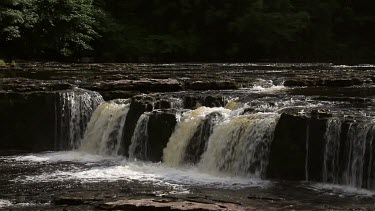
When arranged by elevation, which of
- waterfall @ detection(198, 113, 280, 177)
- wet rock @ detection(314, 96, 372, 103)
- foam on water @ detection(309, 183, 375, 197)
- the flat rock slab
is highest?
wet rock @ detection(314, 96, 372, 103)

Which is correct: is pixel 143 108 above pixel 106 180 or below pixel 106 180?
above

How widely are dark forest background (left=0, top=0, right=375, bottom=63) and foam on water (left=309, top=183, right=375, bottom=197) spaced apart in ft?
82.3

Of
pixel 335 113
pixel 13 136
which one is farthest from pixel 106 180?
pixel 13 136

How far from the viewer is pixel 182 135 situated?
52.1 feet

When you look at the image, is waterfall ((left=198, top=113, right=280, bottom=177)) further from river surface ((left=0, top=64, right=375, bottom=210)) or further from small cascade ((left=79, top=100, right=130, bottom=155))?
small cascade ((left=79, top=100, right=130, bottom=155))

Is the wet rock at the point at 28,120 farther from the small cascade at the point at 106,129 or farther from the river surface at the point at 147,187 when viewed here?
the river surface at the point at 147,187

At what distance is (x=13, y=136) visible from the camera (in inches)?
755

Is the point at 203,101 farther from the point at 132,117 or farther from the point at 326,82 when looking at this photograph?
the point at 326,82

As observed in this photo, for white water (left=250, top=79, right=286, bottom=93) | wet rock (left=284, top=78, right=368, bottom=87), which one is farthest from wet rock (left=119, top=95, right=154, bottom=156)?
wet rock (left=284, top=78, right=368, bottom=87)

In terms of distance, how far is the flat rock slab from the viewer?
9.81m

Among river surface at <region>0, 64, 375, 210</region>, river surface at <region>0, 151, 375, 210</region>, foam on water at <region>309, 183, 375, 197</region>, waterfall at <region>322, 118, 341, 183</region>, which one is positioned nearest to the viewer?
river surface at <region>0, 151, 375, 210</region>

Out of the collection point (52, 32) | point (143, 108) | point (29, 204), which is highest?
point (52, 32)

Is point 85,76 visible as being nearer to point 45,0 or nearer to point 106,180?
point 106,180

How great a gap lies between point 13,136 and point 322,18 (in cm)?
3248
